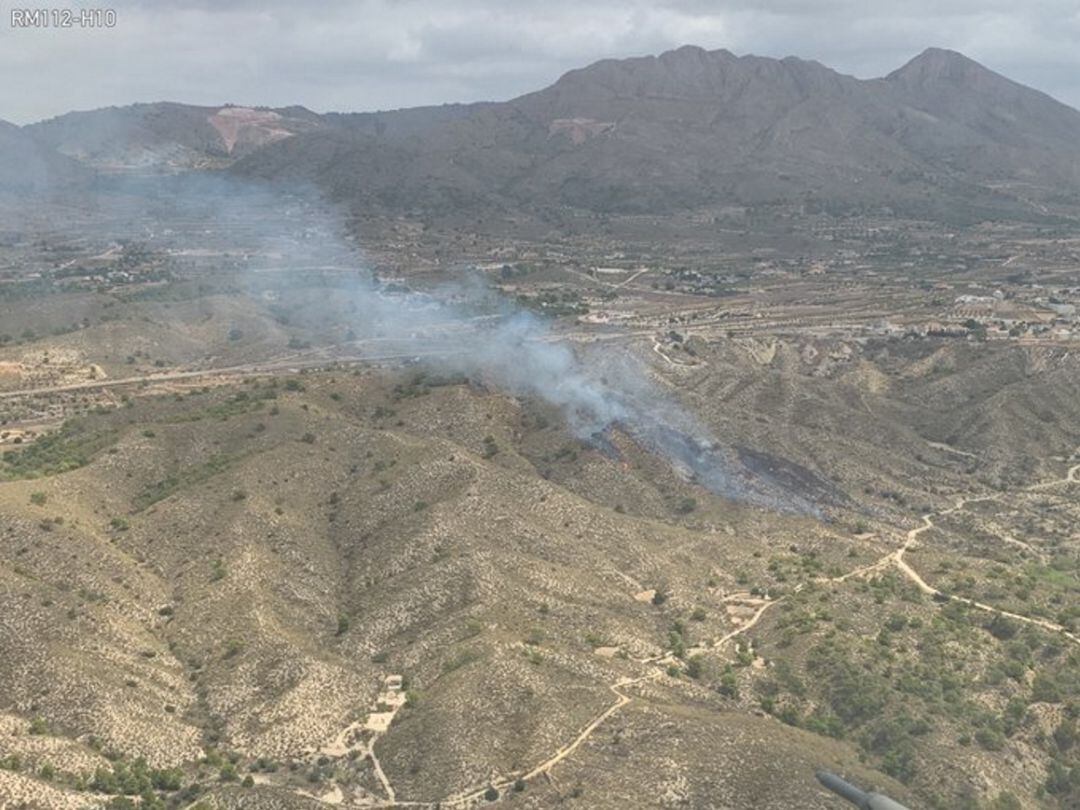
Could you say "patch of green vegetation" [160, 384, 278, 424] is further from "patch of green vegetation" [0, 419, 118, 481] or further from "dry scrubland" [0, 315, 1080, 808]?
"patch of green vegetation" [0, 419, 118, 481]

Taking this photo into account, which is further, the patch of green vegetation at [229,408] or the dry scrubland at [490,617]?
the patch of green vegetation at [229,408]

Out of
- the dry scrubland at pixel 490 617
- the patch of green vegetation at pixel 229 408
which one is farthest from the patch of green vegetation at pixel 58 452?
the patch of green vegetation at pixel 229 408

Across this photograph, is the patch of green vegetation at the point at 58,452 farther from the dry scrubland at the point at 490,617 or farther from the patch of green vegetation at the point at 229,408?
the patch of green vegetation at the point at 229,408

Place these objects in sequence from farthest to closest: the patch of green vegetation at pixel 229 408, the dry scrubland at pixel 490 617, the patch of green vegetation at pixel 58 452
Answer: the patch of green vegetation at pixel 229 408, the patch of green vegetation at pixel 58 452, the dry scrubland at pixel 490 617

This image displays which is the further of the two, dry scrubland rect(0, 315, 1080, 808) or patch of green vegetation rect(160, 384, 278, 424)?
patch of green vegetation rect(160, 384, 278, 424)

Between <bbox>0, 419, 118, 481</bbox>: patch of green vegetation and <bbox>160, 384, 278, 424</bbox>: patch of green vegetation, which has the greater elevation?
<bbox>160, 384, 278, 424</bbox>: patch of green vegetation

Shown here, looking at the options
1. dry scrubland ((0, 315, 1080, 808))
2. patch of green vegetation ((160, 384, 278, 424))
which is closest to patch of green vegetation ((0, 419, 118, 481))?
dry scrubland ((0, 315, 1080, 808))

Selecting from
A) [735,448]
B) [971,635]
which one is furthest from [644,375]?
[971,635]

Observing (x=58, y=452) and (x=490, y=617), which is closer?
(x=490, y=617)

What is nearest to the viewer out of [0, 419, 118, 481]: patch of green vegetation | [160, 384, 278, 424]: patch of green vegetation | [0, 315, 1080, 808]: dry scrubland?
[0, 315, 1080, 808]: dry scrubland

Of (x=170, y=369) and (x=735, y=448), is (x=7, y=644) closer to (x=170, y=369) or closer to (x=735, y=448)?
(x=735, y=448)

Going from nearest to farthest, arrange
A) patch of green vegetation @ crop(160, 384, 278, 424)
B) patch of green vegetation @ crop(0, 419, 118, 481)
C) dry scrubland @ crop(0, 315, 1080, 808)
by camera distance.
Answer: dry scrubland @ crop(0, 315, 1080, 808) → patch of green vegetation @ crop(0, 419, 118, 481) → patch of green vegetation @ crop(160, 384, 278, 424)

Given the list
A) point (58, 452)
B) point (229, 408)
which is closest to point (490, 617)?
point (229, 408)

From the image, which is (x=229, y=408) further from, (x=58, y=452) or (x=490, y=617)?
(x=490, y=617)
